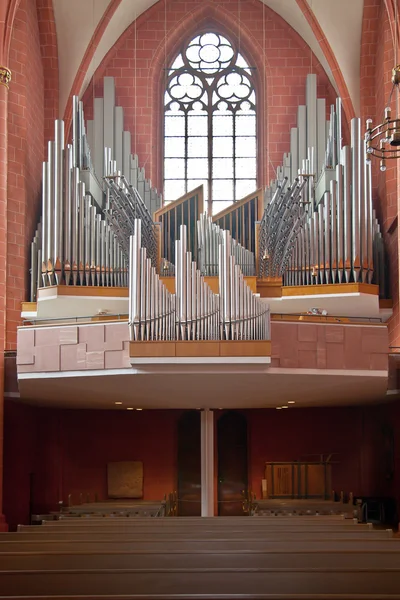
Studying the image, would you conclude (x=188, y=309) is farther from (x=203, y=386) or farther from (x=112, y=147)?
(x=112, y=147)

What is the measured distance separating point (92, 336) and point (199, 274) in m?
2.13

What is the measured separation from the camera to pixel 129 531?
11000 mm

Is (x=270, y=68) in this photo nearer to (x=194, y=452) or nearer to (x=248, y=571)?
(x=194, y=452)

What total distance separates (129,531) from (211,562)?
3668 mm

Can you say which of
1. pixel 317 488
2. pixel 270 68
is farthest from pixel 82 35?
pixel 317 488

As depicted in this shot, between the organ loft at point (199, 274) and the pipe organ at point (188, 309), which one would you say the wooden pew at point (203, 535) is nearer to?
the organ loft at point (199, 274)

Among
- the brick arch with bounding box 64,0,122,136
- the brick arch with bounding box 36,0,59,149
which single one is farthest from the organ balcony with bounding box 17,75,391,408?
the brick arch with bounding box 36,0,59,149

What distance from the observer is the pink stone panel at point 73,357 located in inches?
623

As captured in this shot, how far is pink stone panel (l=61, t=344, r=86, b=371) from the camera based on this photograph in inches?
623

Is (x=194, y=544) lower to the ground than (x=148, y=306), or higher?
lower

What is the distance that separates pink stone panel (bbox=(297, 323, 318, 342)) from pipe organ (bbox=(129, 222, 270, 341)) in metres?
0.79

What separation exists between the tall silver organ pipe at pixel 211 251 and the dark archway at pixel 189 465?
15.8 feet

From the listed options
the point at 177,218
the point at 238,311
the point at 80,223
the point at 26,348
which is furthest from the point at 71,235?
the point at 238,311

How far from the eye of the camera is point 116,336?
15.7 m
